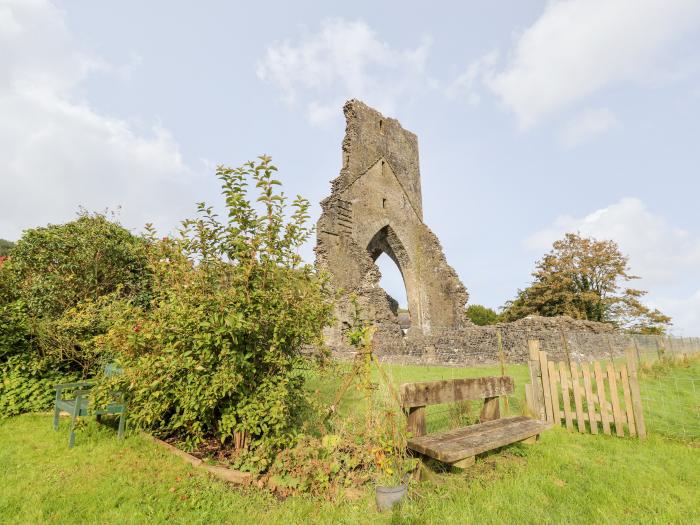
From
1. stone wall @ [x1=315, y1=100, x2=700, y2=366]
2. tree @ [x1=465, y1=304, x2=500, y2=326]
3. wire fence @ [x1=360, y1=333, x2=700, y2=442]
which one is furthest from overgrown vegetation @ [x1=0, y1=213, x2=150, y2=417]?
tree @ [x1=465, y1=304, x2=500, y2=326]

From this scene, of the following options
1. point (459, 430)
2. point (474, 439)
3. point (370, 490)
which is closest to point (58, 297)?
point (370, 490)

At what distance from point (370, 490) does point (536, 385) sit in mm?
3861

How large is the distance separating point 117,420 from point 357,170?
58.8 feet

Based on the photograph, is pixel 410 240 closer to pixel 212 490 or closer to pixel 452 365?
pixel 452 365

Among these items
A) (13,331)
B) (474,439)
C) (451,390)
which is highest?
(13,331)

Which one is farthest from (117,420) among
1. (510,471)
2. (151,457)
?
(510,471)

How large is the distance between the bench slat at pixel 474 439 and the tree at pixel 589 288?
→ 31.9 meters

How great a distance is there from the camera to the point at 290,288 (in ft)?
14.1

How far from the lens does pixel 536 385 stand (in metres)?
6.04

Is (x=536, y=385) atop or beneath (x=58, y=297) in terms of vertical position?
beneath

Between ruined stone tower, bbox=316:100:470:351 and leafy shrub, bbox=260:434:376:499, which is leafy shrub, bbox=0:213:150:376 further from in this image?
ruined stone tower, bbox=316:100:470:351

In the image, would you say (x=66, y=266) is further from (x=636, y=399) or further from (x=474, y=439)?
(x=636, y=399)

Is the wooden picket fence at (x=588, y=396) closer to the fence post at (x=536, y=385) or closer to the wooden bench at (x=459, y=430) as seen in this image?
the fence post at (x=536, y=385)

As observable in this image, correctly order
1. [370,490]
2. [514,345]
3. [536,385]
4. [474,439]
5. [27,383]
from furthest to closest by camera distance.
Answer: [514,345], [27,383], [536,385], [474,439], [370,490]
